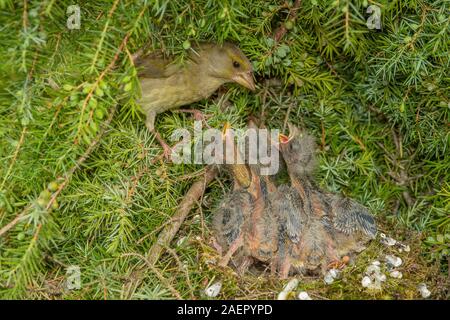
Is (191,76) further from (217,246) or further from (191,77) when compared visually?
(217,246)

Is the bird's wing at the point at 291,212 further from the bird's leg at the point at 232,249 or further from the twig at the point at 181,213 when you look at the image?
the twig at the point at 181,213

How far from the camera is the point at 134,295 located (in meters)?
2.19

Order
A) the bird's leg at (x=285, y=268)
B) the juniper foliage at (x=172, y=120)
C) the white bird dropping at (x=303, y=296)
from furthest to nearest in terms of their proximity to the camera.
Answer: the bird's leg at (x=285, y=268) < the white bird dropping at (x=303, y=296) < the juniper foliage at (x=172, y=120)

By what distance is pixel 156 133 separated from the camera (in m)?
2.62

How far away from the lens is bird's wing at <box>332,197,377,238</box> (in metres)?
2.57

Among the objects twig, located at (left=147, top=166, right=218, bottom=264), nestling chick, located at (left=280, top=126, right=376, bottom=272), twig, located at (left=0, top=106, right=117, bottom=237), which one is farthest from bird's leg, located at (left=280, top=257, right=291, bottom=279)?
twig, located at (left=0, top=106, right=117, bottom=237)

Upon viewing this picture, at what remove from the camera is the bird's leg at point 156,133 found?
102 inches

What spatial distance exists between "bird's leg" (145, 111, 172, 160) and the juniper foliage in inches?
1.3

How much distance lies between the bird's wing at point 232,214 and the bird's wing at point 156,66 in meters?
0.61

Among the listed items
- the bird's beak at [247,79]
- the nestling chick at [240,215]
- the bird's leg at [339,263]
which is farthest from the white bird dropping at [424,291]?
the bird's beak at [247,79]

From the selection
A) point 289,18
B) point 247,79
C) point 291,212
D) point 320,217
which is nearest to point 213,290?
point 291,212

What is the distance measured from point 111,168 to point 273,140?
71cm

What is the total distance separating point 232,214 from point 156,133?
49 centimetres

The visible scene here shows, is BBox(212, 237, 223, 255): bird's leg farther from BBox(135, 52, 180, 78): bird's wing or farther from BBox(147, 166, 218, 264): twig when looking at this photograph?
BBox(135, 52, 180, 78): bird's wing
